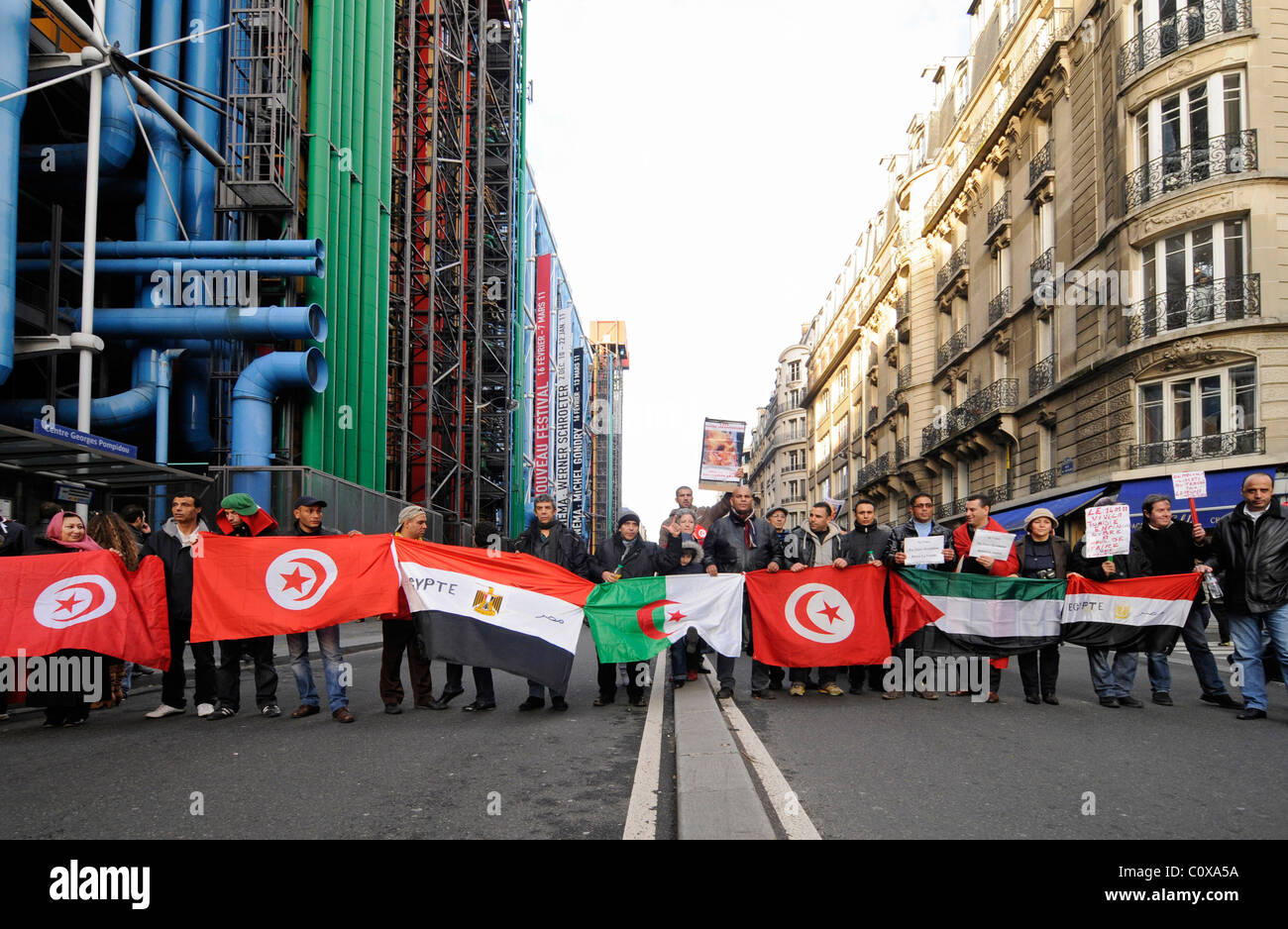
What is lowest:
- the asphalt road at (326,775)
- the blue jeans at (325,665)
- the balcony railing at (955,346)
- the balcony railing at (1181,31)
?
the asphalt road at (326,775)

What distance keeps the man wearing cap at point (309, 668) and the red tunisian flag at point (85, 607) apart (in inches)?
41.4

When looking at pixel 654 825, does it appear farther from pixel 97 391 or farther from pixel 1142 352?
pixel 1142 352

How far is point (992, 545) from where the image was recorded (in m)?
9.02

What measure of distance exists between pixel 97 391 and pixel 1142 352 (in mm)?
25051

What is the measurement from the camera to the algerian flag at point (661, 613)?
8297 mm

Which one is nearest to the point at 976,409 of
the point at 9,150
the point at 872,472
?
the point at 872,472

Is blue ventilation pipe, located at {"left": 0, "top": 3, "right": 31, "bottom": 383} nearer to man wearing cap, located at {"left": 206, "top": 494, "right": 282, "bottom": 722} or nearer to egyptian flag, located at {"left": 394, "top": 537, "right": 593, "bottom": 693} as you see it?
man wearing cap, located at {"left": 206, "top": 494, "right": 282, "bottom": 722}

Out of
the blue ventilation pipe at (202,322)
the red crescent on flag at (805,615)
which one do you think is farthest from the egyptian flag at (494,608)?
the blue ventilation pipe at (202,322)

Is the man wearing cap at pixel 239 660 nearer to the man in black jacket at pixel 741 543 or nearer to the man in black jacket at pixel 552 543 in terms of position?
the man in black jacket at pixel 552 543

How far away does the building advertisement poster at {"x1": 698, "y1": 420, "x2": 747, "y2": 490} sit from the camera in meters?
62.5

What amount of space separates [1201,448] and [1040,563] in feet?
54.4

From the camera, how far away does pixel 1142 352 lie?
23688 mm
